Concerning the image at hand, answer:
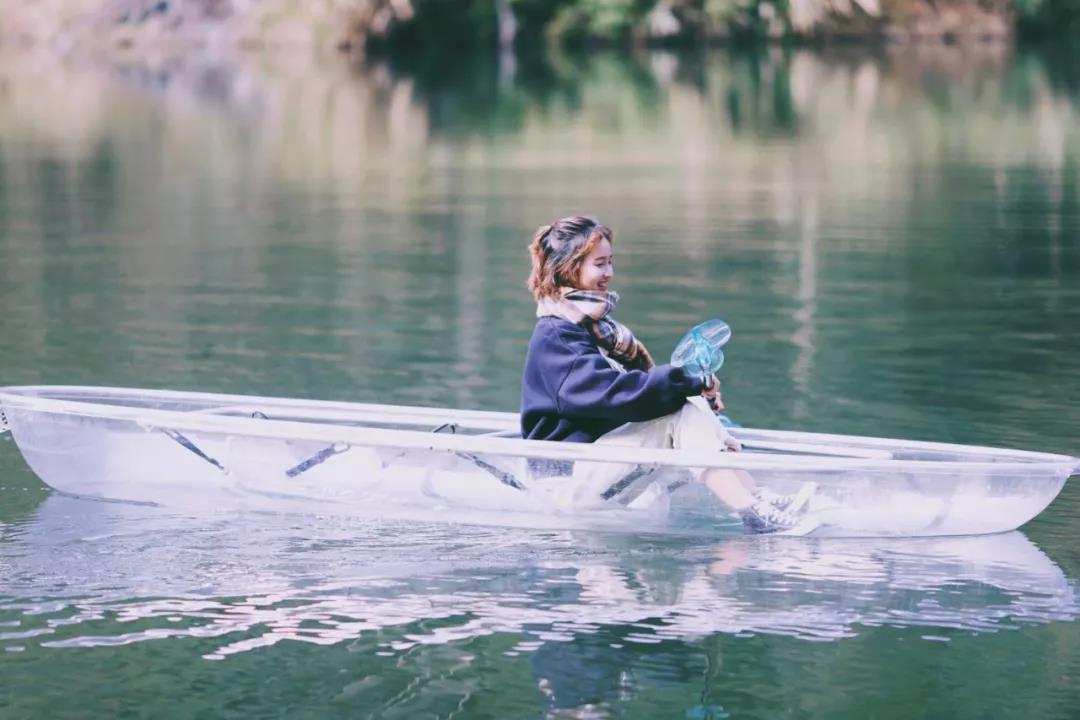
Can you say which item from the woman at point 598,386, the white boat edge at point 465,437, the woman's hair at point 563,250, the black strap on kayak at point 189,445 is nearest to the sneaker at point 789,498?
the woman at point 598,386

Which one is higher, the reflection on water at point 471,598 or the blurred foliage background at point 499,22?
the blurred foliage background at point 499,22

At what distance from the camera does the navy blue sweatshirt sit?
6926 mm

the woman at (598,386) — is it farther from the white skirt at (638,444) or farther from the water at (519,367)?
the water at (519,367)

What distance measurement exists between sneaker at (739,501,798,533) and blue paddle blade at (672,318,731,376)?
503mm

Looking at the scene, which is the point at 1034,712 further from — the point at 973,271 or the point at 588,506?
the point at 973,271

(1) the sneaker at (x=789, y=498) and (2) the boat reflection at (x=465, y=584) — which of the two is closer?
(2) the boat reflection at (x=465, y=584)

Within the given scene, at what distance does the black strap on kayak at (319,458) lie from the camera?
7438 mm

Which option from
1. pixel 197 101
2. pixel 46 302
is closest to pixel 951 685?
pixel 46 302

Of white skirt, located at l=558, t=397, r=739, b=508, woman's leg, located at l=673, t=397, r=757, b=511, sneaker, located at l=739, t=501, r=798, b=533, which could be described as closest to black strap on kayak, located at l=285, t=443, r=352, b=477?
white skirt, located at l=558, t=397, r=739, b=508

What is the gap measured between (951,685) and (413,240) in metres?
11.5

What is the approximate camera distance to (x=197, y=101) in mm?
36312

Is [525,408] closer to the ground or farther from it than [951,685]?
farther from it

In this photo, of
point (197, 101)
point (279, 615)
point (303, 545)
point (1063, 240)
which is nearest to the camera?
point (279, 615)

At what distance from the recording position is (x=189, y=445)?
7.59m
